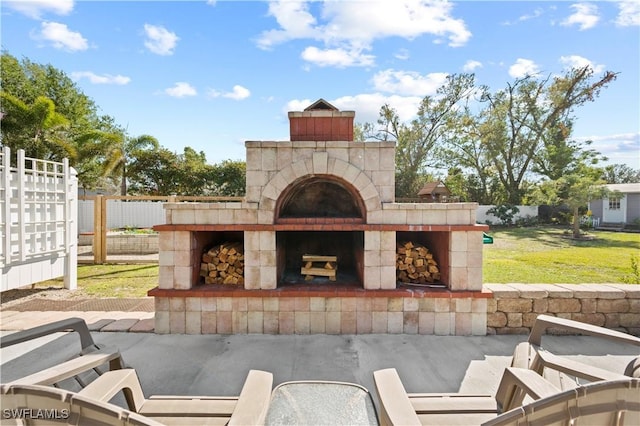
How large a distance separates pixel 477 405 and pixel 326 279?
296 centimetres

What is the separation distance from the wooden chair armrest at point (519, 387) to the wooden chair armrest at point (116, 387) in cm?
252

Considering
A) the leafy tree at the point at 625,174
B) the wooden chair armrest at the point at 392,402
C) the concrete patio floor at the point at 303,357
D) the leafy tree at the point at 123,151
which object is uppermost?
the leafy tree at the point at 625,174

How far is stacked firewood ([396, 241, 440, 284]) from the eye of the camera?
15.1 ft

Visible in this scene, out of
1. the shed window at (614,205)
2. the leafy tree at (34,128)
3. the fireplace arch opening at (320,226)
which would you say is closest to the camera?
the fireplace arch opening at (320,226)

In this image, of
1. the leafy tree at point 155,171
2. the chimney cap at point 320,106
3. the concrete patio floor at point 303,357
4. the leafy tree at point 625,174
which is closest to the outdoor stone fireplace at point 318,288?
the concrete patio floor at point 303,357

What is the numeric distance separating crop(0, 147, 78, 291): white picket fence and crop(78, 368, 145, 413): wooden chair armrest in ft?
17.5

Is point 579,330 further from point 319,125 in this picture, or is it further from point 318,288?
point 319,125

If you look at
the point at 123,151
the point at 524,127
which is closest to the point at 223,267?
the point at 123,151

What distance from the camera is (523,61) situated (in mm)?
20500

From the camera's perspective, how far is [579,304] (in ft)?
13.5

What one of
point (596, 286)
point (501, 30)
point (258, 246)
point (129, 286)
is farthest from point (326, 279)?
point (501, 30)

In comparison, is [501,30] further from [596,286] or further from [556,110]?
[556,110]

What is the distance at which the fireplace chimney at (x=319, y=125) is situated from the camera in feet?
14.9

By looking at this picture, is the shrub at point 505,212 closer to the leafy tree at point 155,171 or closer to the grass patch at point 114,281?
the grass patch at point 114,281
